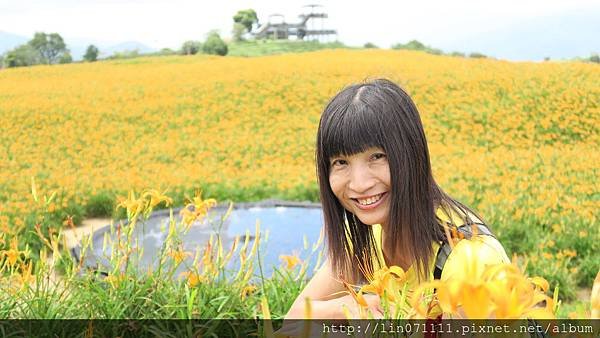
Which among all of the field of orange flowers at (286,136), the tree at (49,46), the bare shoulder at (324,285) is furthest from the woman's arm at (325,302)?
the tree at (49,46)

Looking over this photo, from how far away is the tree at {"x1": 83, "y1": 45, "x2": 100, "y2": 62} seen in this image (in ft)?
61.7

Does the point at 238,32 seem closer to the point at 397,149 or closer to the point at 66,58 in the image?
the point at 66,58

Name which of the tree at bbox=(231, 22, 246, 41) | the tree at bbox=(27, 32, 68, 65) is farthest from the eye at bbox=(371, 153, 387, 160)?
the tree at bbox=(231, 22, 246, 41)

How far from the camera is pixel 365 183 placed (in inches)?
51.3

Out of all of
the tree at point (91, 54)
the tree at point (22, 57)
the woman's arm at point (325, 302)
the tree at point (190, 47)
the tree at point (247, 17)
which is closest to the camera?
the woman's arm at point (325, 302)

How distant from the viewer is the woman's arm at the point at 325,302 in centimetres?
123

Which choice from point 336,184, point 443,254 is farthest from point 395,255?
point 336,184

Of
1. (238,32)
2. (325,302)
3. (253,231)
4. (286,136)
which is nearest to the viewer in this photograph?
(325,302)

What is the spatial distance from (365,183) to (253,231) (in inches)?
110

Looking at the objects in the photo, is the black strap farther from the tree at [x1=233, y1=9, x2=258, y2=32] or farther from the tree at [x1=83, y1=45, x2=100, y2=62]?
the tree at [x1=233, y1=9, x2=258, y2=32]

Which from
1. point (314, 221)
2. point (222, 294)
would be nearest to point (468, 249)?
point (222, 294)

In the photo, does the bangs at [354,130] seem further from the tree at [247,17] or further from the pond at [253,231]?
the tree at [247,17]

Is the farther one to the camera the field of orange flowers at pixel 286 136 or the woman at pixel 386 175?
the field of orange flowers at pixel 286 136

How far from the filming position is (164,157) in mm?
7461
